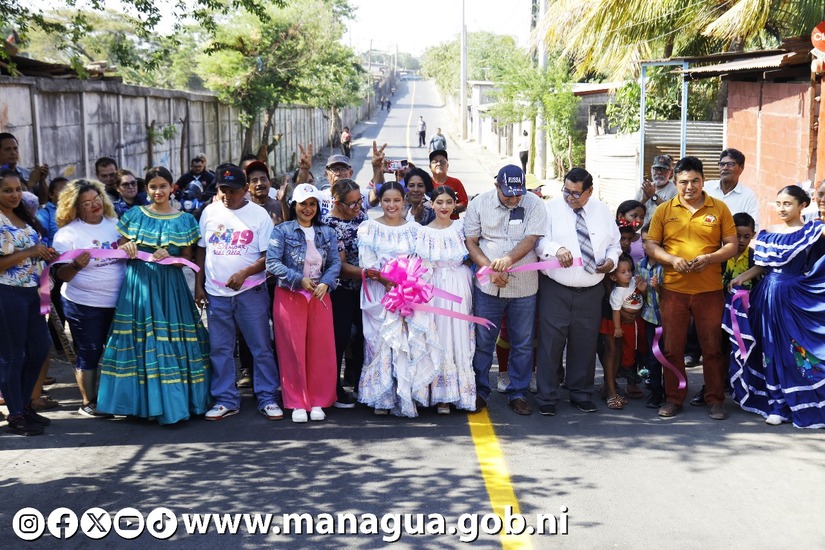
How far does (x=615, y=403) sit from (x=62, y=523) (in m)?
4.20

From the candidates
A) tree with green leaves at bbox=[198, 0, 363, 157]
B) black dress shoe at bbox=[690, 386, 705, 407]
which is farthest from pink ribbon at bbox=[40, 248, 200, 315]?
tree with green leaves at bbox=[198, 0, 363, 157]

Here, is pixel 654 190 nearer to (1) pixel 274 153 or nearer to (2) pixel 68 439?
A: (2) pixel 68 439

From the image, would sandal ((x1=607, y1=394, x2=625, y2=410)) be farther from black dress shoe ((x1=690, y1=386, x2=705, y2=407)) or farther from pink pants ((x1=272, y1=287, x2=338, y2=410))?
pink pants ((x1=272, y1=287, x2=338, y2=410))

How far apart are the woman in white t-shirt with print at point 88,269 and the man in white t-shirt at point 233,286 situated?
0.67 metres

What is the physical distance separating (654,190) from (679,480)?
4458 mm

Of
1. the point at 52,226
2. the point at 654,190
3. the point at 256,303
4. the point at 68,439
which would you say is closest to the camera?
the point at 68,439

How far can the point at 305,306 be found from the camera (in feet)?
23.8

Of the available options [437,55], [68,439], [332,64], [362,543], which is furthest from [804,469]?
[437,55]

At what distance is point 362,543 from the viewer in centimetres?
502

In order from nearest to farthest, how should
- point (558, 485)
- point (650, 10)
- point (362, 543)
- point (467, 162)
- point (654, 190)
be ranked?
point (362, 543) → point (558, 485) → point (654, 190) → point (650, 10) → point (467, 162)

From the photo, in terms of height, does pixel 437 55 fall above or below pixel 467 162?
above

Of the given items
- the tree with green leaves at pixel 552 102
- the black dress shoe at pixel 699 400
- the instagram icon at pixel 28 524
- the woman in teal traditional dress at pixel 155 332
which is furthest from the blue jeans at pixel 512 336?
the tree with green leaves at pixel 552 102

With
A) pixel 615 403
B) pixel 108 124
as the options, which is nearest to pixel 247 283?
pixel 615 403

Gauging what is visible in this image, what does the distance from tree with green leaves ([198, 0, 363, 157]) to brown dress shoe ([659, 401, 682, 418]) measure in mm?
18788
